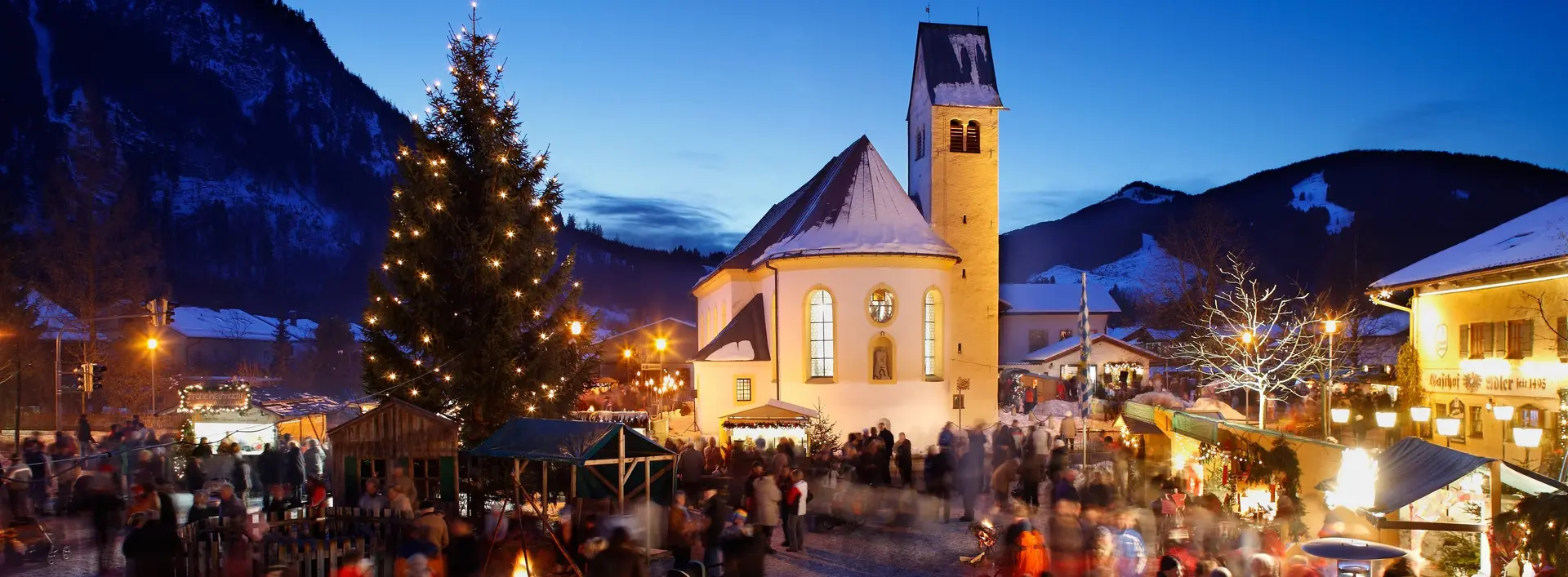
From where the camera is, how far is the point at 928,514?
17.0m

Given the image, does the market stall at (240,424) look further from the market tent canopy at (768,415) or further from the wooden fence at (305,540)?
the market tent canopy at (768,415)

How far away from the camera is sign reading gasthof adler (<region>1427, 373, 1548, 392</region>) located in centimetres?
1812

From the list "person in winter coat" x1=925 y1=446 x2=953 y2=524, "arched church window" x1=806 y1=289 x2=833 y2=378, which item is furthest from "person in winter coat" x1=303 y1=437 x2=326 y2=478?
"arched church window" x1=806 y1=289 x2=833 y2=378

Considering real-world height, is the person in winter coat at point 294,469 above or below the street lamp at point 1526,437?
below

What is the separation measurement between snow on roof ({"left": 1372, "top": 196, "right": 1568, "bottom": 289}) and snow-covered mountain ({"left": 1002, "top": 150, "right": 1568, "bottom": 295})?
26.2 meters

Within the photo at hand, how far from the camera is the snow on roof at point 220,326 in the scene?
265ft

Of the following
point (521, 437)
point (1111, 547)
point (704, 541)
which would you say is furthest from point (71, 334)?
point (1111, 547)

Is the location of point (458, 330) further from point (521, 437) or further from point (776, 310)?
point (776, 310)

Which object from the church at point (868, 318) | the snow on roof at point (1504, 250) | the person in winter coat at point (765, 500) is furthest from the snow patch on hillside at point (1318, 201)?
the person in winter coat at point (765, 500)

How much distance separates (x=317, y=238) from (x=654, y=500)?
491ft

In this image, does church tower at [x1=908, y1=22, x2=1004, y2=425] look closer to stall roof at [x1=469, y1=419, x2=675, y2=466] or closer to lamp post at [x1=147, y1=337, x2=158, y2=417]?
stall roof at [x1=469, y1=419, x2=675, y2=466]

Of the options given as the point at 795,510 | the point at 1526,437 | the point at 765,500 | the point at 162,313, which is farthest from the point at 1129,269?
the point at 765,500

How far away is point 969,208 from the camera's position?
111 ft

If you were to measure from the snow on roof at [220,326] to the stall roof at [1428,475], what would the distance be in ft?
265
